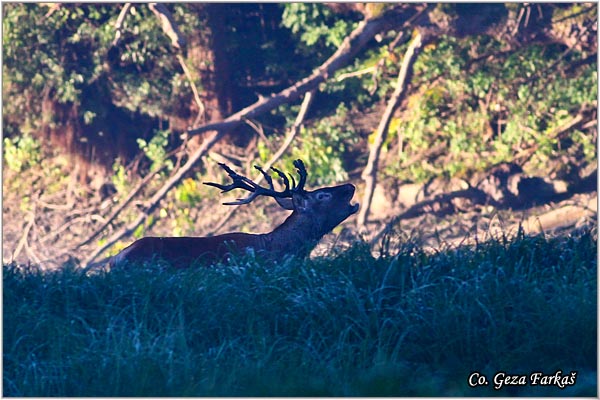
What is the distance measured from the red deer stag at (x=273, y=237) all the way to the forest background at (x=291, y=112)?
524 centimetres

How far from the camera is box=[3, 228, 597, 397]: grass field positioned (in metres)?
4.85

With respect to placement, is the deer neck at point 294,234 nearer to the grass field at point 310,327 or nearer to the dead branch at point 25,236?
the grass field at point 310,327

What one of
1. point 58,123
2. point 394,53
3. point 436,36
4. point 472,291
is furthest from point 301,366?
point 58,123

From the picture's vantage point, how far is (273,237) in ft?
26.1

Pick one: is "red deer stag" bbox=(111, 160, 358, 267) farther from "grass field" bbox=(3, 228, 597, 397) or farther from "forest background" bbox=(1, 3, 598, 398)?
"forest background" bbox=(1, 3, 598, 398)

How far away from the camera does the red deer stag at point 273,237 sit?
726 centimetres

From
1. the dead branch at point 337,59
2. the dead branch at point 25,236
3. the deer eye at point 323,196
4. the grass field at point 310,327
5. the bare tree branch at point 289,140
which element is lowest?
the grass field at point 310,327

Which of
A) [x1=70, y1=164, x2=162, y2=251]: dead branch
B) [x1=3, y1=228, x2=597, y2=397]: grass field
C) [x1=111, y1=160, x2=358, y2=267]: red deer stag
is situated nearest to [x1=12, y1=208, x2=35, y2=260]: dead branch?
[x1=70, y1=164, x2=162, y2=251]: dead branch

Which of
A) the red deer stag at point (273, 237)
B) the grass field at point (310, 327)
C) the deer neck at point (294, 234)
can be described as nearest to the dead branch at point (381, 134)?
the red deer stag at point (273, 237)

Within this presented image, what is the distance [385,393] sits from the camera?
4.44 metres

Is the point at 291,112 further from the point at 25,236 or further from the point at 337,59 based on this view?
the point at 25,236

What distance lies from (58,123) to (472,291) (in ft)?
37.1

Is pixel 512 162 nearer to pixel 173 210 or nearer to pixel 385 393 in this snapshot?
pixel 173 210

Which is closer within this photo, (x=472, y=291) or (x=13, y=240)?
(x=472, y=291)
